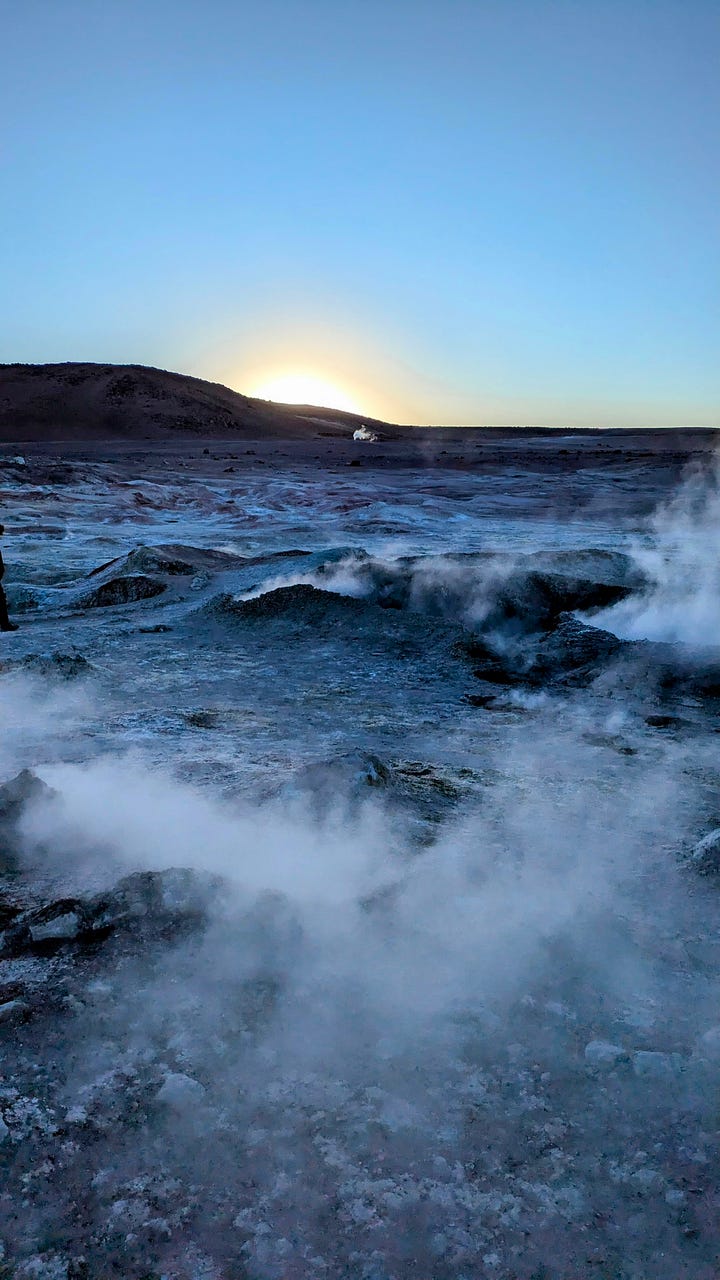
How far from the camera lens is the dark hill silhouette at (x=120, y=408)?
41.2m

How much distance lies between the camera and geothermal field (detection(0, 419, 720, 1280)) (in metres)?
1.41

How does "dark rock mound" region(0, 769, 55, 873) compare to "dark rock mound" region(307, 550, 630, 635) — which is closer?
"dark rock mound" region(0, 769, 55, 873)

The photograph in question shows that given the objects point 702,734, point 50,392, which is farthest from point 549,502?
point 50,392

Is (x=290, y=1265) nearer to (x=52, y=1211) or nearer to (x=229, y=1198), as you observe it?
(x=229, y=1198)

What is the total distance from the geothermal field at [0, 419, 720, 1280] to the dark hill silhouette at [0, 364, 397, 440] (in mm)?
38111

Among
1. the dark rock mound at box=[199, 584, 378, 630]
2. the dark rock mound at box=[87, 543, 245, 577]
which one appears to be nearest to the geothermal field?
the dark rock mound at box=[199, 584, 378, 630]

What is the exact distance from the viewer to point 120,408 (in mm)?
44156

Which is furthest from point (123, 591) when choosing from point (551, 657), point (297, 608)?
point (551, 657)

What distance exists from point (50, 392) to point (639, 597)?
44.6 m

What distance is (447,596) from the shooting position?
238 inches

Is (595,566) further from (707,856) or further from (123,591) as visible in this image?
(707,856)

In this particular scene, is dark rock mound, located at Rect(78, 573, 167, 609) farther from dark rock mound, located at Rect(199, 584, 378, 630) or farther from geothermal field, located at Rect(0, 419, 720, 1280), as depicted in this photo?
geothermal field, located at Rect(0, 419, 720, 1280)

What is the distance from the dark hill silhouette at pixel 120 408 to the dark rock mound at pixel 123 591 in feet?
114

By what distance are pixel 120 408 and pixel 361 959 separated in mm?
45410
